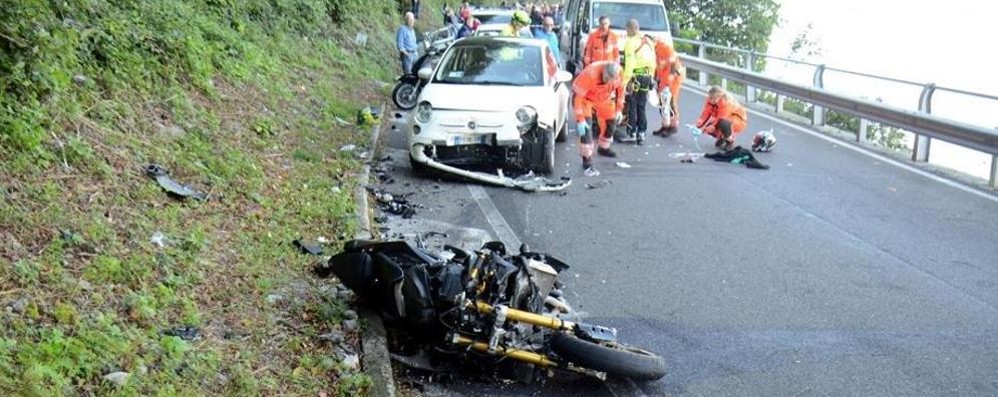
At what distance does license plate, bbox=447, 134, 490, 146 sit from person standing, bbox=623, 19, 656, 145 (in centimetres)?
388

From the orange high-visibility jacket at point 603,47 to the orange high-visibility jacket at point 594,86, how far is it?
8.20 feet

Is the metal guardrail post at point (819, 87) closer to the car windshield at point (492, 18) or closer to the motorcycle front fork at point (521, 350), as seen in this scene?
the motorcycle front fork at point (521, 350)

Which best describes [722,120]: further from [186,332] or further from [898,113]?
[186,332]

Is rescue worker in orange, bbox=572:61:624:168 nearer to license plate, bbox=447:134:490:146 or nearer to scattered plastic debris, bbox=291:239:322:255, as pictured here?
license plate, bbox=447:134:490:146

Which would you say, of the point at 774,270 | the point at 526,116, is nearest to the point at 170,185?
the point at 526,116

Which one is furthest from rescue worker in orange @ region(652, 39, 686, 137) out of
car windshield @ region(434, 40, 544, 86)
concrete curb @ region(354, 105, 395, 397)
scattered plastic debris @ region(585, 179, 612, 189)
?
concrete curb @ region(354, 105, 395, 397)

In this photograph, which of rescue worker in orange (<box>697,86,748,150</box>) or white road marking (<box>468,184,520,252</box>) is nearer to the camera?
white road marking (<box>468,184,520,252</box>)

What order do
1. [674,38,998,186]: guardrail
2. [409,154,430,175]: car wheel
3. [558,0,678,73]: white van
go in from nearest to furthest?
[409,154,430,175]: car wheel < [674,38,998,186]: guardrail < [558,0,678,73]: white van

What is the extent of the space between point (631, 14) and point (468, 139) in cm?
1030

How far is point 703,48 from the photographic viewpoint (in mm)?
24219

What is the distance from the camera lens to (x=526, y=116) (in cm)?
1020

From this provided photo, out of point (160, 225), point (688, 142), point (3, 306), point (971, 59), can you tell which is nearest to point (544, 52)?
point (688, 142)

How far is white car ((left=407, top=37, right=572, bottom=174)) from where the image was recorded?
33.1ft

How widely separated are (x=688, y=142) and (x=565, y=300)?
25.5 ft
